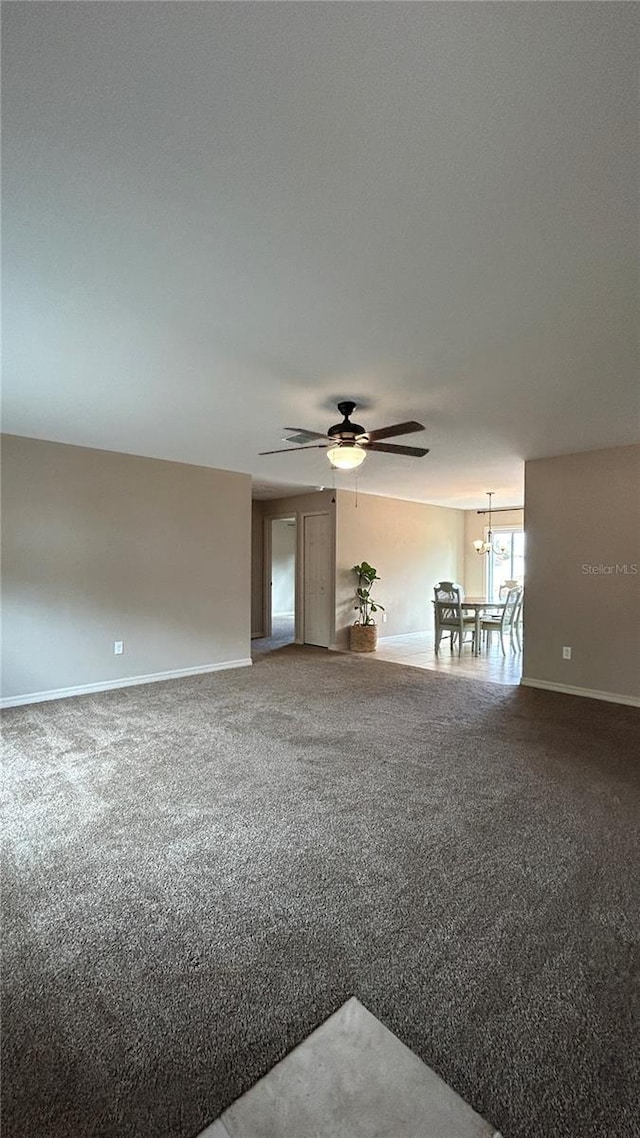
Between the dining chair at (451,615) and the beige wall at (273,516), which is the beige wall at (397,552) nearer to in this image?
the beige wall at (273,516)

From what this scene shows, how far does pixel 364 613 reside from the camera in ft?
25.9

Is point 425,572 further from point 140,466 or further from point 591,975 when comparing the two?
point 591,975

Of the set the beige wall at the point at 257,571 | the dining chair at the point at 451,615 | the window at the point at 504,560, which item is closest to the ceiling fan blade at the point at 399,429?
the dining chair at the point at 451,615

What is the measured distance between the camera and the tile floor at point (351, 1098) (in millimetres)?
1159

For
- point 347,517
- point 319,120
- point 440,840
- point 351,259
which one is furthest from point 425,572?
point 319,120

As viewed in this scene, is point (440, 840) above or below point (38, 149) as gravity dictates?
below

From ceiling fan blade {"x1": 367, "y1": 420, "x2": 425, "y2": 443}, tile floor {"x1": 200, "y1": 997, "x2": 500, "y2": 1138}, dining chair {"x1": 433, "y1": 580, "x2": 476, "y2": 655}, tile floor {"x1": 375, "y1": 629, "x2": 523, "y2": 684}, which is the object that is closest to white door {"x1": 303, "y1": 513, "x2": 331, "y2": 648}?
tile floor {"x1": 375, "y1": 629, "x2": 523, "y2": 684}

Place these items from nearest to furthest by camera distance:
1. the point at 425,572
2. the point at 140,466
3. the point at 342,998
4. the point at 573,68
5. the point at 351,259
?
1. the point at 573,68
2. the point at 342,998
3. the point at 351,259
4. the point at 140,466
5. the point at 425,572

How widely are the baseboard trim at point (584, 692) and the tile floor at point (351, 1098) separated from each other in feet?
14.3

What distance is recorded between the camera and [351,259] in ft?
6.12

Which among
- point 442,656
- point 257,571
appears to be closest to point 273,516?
point 257,571

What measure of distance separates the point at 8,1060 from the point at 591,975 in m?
1.73

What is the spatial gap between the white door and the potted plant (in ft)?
1.55
